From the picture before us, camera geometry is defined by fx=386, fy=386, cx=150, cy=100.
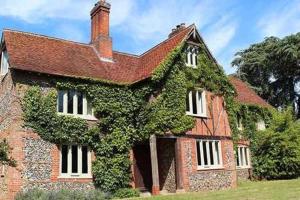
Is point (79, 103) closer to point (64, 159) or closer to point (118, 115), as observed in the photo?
point (118, 115)

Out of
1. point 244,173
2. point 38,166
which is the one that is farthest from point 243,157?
point 38,166

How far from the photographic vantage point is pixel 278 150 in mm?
30297

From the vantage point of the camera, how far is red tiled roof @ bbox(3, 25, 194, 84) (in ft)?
72.6

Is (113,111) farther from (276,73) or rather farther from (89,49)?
(276,73)

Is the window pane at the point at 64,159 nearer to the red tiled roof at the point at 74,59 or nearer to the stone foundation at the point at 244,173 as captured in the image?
the red tiled roof at the point at 74,59

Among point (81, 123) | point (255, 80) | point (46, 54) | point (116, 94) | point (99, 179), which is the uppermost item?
point (255, 80)

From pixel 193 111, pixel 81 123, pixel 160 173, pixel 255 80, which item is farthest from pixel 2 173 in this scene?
pixel 255 80

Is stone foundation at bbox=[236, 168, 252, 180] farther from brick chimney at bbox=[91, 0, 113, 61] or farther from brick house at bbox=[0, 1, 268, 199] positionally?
brick chimney at bbox=[91, 0, 113, 61]

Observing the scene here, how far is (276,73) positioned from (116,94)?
1511 inches

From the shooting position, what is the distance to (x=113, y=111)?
75.7 ft

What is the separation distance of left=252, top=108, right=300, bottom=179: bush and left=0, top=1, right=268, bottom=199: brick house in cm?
600

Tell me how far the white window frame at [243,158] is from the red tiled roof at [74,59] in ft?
35.0

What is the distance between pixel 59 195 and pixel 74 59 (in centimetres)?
988

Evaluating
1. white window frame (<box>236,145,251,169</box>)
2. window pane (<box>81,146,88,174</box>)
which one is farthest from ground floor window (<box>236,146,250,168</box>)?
window pane (<box>81,146,88,174</box>)
